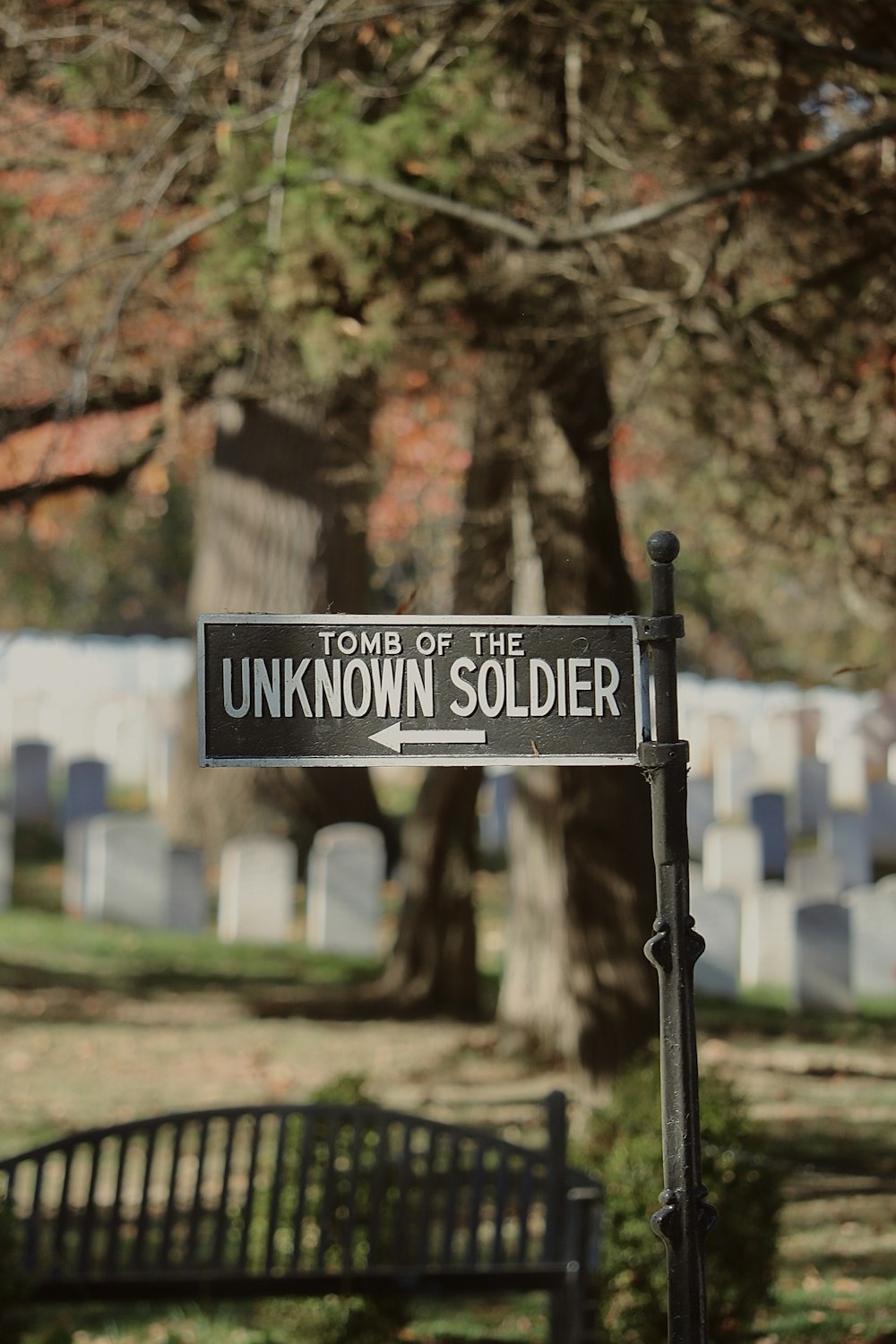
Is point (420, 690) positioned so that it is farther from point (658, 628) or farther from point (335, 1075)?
point (335, 1075)

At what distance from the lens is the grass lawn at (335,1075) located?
5.90 m

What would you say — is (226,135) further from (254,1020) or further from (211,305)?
(254,1020)

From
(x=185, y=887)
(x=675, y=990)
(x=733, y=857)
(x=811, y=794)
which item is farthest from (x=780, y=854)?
(x=675, y=990)

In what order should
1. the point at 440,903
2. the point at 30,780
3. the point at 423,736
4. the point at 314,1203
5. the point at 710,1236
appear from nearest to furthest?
the point at 423,736, the point at 710,1236, the point at 314,1203, the point at 440,903, the point at 30,780

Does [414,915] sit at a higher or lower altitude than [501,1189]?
higher

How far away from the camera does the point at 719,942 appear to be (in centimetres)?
1121

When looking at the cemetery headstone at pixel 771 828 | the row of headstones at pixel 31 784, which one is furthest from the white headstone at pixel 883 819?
the row of headstones at pixel 31 784

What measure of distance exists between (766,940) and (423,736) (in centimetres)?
922

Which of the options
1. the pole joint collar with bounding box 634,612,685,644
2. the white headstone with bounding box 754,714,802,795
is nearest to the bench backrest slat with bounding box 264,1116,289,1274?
the pole joint collar with bounding box 634,612,685,644

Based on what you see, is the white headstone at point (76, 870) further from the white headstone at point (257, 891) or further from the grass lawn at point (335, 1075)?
the white headstone at point (257, 891)

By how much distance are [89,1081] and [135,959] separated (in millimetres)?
2558

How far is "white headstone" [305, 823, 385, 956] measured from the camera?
38.2ft

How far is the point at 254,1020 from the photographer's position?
33.7 feet

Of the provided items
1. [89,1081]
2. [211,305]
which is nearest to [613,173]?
[211,305]
